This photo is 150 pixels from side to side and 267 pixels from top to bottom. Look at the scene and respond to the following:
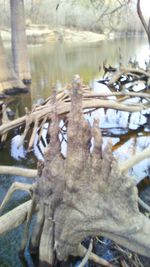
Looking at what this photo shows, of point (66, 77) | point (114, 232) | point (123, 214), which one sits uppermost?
point (123, 214)

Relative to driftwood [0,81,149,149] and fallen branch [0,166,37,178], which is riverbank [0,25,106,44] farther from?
fallen branch [0,166,37,178]

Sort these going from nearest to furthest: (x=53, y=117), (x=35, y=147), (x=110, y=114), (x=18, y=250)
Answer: (x=53, y=117)
(x=18, y=250)
(x=35, y=147)
(x=110, y=114)

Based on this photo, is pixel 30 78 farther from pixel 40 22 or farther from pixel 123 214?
pixel 40 22

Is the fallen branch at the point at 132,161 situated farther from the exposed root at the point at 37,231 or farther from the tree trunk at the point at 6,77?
the tree trunk at the point at 6,77

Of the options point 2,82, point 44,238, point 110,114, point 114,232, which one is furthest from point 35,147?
point 2,82

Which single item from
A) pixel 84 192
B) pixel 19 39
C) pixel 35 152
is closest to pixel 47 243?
pixel 84 192

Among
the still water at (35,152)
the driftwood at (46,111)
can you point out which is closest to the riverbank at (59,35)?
the still water at (35,152)

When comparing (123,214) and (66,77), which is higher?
(123,214)
